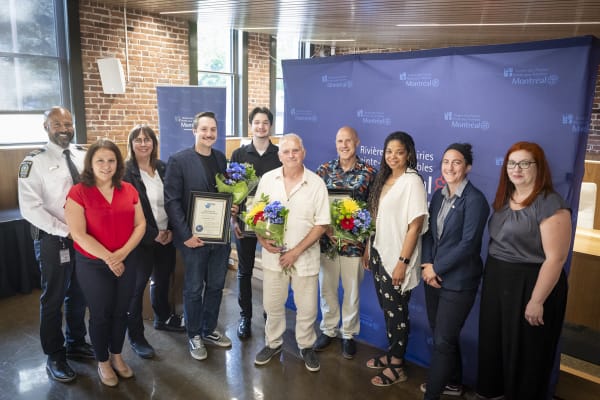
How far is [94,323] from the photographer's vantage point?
270 centimetres

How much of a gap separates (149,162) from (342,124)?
4.97 feet

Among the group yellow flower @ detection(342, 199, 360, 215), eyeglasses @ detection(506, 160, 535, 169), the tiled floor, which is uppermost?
eyeglasses @ detection(506, 160, 535, 169)

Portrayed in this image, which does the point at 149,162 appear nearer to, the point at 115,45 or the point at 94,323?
Result: the point at 94,323

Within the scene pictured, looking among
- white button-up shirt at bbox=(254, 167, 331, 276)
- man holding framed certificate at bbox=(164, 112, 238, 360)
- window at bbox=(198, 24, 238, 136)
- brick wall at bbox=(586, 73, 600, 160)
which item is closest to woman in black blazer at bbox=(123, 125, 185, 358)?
man holding framed certificate at bbox=(164, 112, 238, 360)

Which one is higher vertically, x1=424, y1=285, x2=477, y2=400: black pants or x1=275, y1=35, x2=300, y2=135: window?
x1=275, y1=35, x2=300, y2=135: window

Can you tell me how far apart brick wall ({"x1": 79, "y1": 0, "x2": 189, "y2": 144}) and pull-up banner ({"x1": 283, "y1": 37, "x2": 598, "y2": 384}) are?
3348 mm

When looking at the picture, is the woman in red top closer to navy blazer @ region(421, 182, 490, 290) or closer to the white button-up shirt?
the white button-up shirt

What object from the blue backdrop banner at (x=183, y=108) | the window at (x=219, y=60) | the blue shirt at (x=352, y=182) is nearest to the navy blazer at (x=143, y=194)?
the blue shirt at (x=352, y=182)

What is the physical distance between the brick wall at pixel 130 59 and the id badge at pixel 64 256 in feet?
11.8

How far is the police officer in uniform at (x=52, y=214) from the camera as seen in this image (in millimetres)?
2752

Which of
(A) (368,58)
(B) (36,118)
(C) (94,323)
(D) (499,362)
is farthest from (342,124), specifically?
(B) (36,118)

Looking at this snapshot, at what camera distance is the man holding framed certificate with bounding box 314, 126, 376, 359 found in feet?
10.1

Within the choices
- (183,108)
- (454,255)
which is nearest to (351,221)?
(454,255)

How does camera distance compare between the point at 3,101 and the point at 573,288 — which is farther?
the point at 3,101
